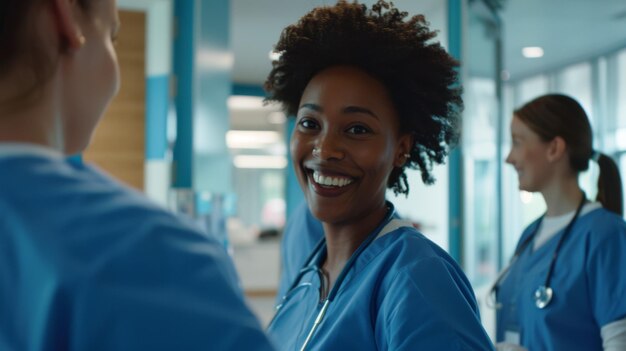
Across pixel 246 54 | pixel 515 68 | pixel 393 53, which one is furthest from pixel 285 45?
pixel 515 68

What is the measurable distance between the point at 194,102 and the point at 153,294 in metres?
3.28

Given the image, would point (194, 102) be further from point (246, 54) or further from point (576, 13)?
point (576, 13)

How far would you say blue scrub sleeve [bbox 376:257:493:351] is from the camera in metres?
0.93

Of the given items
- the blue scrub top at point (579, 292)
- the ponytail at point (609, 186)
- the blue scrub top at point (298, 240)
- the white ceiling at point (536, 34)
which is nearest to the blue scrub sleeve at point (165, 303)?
the blue scrub top at point (298, 240)

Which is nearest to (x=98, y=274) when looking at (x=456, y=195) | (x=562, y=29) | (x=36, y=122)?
(x=36, y=122)

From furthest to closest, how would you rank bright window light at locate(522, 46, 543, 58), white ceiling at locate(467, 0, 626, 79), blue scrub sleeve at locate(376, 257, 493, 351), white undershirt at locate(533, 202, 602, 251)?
bright window light at locate(522, 46, 543, 58), white ceiling at locate(467, 0, 626, 79), white undershirt at locate(533, 202, 602, 251), blue scrub sleeve at locate(376, 257, 493, 351)

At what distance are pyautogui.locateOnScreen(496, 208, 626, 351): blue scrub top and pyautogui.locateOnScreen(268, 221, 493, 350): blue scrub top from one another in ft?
2.90

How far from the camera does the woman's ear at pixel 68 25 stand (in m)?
0.54

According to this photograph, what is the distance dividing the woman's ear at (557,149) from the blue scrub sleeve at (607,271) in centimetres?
29

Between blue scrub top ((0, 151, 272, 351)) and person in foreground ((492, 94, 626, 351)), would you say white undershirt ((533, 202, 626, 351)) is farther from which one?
blue scrub top ((0, 151, 272, 351))

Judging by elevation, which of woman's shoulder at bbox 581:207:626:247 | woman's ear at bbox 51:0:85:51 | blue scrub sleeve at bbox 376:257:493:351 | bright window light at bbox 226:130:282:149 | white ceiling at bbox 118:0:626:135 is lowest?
blue scrub sleeve at bbox 376:257:493:351

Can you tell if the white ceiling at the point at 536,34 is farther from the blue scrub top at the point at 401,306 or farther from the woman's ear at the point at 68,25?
the woman's ear at the point at 68,25

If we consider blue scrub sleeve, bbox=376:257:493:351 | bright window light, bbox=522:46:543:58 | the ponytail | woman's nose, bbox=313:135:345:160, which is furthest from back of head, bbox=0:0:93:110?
bright window light, bbox=522:46:543:58

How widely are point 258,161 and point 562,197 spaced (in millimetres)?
12323
